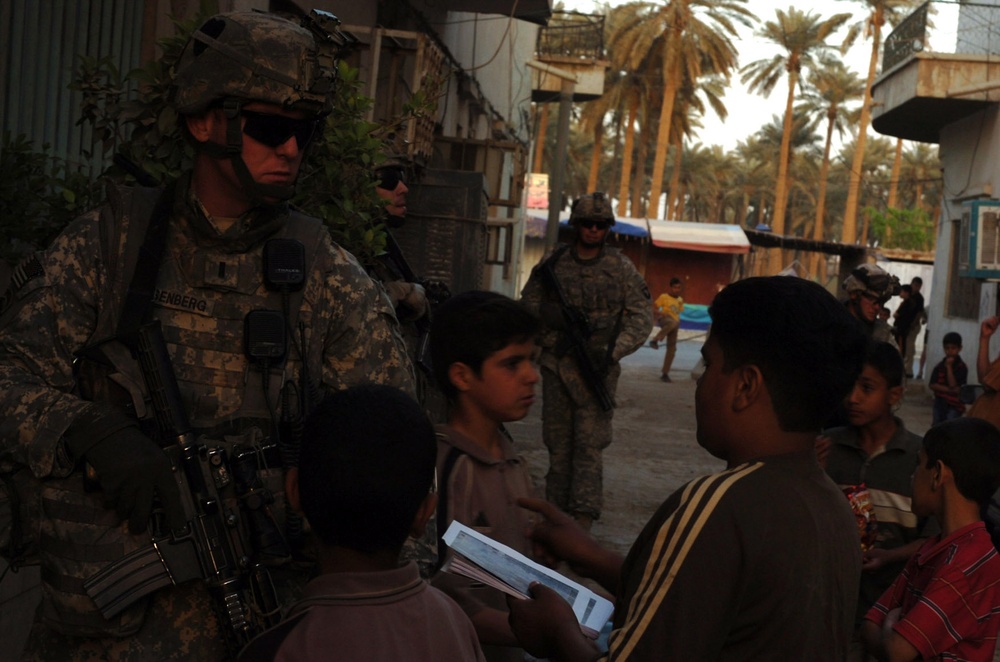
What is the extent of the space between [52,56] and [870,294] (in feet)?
13.5

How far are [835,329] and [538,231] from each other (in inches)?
1440

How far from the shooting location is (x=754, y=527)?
1.65 m

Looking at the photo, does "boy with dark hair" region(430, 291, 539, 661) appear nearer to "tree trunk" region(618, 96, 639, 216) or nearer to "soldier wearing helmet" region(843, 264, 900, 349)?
"soldier wearing helmet" region(843, 264, 900, 349)

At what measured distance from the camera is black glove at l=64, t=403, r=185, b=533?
6.54 ft

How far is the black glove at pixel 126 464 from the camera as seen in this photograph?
1.99m

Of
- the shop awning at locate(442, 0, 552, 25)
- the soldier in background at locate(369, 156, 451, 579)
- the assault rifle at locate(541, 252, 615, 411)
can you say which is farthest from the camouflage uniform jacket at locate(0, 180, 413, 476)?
the shop awning at locate(442, 0, 552, 25)

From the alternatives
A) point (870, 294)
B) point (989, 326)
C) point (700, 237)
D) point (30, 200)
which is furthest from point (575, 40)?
point (30, 200)

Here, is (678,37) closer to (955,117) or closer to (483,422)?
(955,117)

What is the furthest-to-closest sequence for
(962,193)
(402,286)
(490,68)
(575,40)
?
(575,40), (490,68), (962,193), (402,286)

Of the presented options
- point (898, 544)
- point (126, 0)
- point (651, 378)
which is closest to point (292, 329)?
point (898, 544)

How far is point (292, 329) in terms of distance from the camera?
2.33m

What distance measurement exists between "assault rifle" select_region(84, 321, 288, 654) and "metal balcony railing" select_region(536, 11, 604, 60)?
24.9m

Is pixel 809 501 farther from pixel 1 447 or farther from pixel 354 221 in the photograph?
pixel 354 221

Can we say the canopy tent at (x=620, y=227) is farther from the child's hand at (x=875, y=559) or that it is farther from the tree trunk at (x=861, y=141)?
the child's hand at (x=875, y=559)
